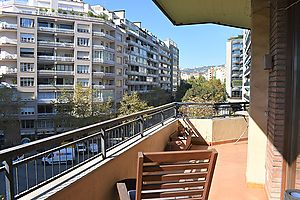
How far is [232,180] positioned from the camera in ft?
12.2

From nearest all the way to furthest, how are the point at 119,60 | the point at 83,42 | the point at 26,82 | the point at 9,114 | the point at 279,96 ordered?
the point at 279,96 < the point at 9,114 < the point at 26,82 < the point at 83,42 < the point at 119,60

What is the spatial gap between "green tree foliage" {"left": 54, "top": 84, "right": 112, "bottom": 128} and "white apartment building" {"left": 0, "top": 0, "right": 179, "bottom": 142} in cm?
150

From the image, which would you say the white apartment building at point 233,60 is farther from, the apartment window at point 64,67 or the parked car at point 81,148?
the parked car at point 81,148

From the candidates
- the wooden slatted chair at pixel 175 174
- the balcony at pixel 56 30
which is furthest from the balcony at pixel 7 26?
the wooden slatted chair at pixel 175 174

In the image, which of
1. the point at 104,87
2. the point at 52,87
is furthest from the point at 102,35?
the point at 52,87

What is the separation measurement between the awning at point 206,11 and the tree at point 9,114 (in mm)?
24153

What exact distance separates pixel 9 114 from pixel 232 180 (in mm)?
26195

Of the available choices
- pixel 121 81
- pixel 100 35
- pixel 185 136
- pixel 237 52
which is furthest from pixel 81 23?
pixel 237 52

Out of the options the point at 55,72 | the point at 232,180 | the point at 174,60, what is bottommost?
the point at 232,180

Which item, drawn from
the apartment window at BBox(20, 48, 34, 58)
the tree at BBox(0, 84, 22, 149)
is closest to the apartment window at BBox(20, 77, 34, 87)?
the tree at BBox(0, 84, 22, 149)

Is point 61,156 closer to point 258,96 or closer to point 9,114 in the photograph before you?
point 258,96

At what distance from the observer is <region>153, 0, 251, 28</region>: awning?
3572 millimetres

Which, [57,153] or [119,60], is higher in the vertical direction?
[119,60]

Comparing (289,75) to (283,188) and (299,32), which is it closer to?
(299,32)
